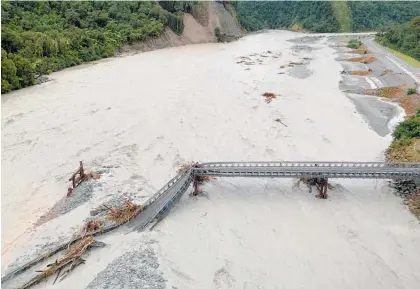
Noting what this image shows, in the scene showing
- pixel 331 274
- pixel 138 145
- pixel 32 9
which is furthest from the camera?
pixel 32 9

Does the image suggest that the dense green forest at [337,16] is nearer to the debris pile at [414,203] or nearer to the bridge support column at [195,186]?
the bridge support column at [195,186]

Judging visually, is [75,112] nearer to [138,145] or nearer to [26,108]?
[26,108]

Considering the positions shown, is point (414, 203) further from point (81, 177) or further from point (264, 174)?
point (81, 177)

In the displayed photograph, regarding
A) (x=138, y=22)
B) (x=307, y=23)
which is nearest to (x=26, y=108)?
(x=138, y=22)

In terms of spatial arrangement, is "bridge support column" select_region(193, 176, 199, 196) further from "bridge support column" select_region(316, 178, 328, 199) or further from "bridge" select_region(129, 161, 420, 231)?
"bridge support column" select_region(316, 178, 328, 199)

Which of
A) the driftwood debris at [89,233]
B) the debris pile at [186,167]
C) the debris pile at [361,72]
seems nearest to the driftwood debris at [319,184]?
the debris pile at [186,167]

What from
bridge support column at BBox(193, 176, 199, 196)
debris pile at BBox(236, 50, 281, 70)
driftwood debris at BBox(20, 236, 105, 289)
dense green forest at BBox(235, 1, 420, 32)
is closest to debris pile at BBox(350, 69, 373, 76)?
debris pile at BBox(236, 50, 281, 70)
